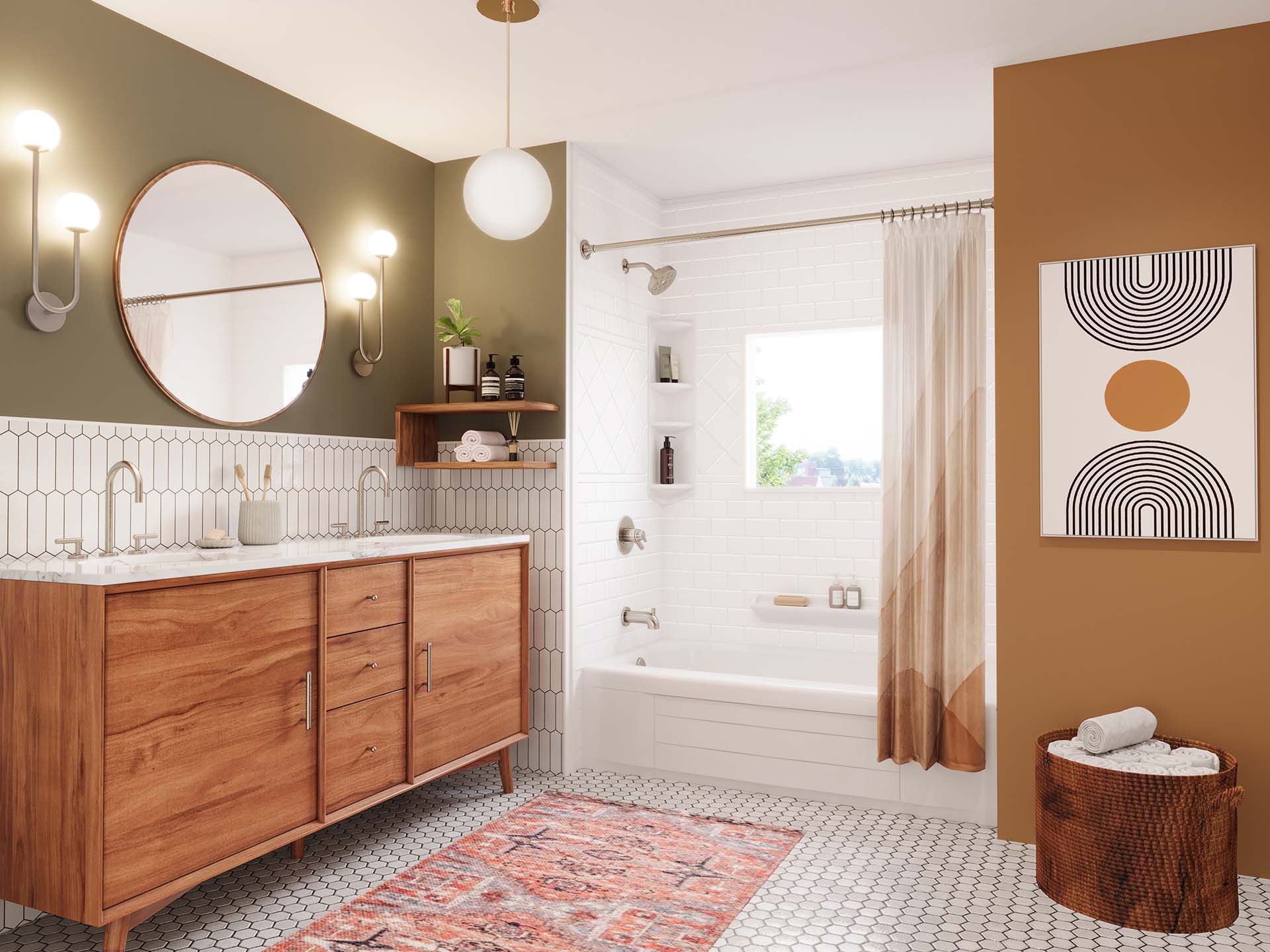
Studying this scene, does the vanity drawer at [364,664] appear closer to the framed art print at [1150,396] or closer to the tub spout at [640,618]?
the tub spout at [640,618]

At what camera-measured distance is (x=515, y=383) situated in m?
3.87

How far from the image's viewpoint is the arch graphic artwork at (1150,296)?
2865 millimetres

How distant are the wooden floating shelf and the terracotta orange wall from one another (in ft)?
5.75

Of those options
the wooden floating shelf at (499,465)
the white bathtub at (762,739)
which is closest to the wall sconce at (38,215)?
the wooden floating shelf at (499,465)

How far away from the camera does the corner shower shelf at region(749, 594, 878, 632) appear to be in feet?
14.6

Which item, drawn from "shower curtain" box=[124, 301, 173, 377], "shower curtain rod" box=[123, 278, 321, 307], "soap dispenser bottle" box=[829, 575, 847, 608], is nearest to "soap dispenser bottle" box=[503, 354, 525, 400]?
"shower curtain rod" box=[123, 278, 321, 307]

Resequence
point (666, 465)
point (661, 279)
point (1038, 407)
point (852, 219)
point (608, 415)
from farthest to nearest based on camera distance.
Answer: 1. point (666, 465)
2. point (608, 415)
3. point (661, 279)
4. point (852, 219)
5. point (1038, 407)

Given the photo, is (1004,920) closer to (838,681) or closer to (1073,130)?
(838,681)

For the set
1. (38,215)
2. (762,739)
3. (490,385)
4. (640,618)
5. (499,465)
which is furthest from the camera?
(640,618)

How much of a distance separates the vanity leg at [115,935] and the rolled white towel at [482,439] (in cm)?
207

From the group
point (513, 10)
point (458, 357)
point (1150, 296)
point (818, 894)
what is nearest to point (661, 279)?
point (458, 357)

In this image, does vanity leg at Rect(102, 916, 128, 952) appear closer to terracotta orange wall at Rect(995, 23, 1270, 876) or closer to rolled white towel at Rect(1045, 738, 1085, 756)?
rolled white towel at Rect(1045, 738, 1085, 756)

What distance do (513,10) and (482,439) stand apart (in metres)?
1.65

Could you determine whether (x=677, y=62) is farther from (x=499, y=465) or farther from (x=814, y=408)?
(x=814, y=408)
